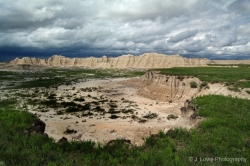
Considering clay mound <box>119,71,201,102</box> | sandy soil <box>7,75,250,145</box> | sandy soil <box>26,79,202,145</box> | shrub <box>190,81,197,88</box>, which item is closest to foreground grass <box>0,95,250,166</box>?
sandy soil <box>7,75,250,145</box>

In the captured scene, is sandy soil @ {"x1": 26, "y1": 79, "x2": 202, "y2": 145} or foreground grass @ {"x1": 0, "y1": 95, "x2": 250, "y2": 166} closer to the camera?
foreground grass @ {"x1": 0, "y1": 95, "x2": 250, "y2": 166}

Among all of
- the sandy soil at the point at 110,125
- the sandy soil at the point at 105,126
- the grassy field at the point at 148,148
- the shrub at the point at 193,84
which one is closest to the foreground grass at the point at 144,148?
the grassy field at the point at 148,148

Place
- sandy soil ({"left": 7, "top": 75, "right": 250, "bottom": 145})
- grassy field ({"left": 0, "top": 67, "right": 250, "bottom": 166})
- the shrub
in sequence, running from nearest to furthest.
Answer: grassy field ({"left": 0, "top": 67, "right": 250, "bottom": 166}) → sandy soil ({"left": 7, "top": 75, "right": 250, "bottom": 145}) → the shrub

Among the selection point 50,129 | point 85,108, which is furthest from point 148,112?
point 50,129

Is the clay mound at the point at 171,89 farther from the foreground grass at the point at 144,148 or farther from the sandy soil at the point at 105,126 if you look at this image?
the foreground grass at the point at 144,148

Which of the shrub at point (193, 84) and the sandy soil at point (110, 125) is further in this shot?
the shrub at point (193, 84)

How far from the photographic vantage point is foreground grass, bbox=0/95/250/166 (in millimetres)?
7117

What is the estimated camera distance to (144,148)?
8781 mm

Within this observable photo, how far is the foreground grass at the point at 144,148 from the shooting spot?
7.12 m

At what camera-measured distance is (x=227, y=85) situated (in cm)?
2470

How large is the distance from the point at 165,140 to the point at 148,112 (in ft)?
51.9

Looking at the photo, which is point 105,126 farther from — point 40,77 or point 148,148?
point 40,77

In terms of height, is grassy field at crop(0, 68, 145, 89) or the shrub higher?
the shrub

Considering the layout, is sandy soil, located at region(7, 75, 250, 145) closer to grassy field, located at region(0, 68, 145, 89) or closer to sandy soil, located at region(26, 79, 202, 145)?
sandy soil, located at region(26, 79, 202, 145)
